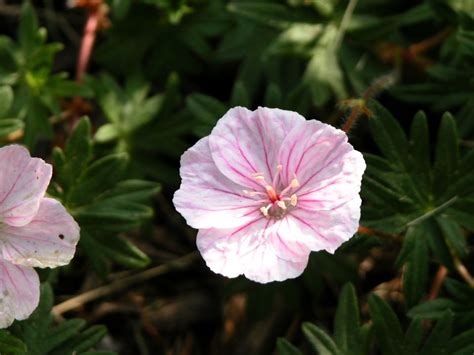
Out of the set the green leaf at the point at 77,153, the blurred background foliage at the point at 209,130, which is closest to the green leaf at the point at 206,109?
the blurred background foliage at the point at 209,130

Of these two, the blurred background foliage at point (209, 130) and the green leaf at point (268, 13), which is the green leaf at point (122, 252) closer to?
the blurred background foliage at point (209, 130)

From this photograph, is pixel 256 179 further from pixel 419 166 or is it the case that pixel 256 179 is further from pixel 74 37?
pixel 74 37

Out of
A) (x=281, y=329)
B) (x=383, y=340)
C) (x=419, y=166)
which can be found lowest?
(x=281, y=329)

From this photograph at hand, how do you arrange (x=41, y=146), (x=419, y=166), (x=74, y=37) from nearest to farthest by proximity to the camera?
(x=419, y=166) < (x=41, y=146) < (x=74, y=37)

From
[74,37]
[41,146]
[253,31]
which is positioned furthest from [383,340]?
[74,37]

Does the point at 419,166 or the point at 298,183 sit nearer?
the point at 298,183

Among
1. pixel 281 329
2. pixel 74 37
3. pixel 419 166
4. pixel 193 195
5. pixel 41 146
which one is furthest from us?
pixel 74 37
